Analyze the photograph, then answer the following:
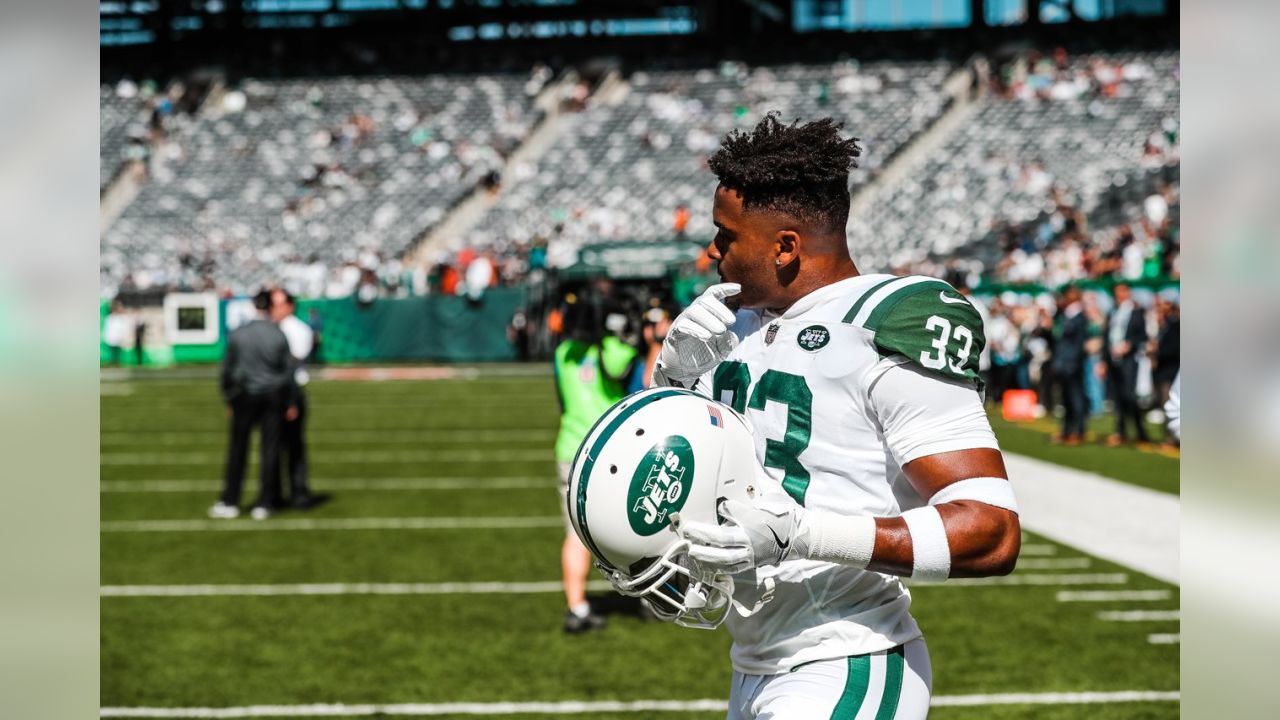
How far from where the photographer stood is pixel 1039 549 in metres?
9.70

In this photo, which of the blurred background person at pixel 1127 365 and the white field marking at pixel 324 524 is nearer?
the white field marking at pixel 324 524

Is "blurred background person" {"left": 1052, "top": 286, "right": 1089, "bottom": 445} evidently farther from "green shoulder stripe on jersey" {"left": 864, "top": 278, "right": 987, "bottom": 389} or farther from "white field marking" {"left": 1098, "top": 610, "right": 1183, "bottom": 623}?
"green shoulder stripe on jersey" {"left": 864, "top": 278, "right": 987, "bottom": 389}

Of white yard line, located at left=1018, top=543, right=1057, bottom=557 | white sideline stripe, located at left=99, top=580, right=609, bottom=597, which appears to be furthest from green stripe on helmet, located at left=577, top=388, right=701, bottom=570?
white yard line, located at left=1018, top=543, right=1057, bottom=557

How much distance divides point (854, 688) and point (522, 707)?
11.9 ft

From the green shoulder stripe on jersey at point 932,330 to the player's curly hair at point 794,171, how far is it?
0.26m

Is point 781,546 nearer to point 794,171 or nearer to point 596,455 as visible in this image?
point 596,455

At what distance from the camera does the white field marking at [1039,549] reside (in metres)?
9.56

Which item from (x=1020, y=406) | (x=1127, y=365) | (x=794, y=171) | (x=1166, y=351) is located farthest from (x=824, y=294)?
(x=1020, y=406)

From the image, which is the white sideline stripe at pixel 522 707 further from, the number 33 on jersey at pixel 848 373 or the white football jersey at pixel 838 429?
the number 33 on jersey at pixel 848 373

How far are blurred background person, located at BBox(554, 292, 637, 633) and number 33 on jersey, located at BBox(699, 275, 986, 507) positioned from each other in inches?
181

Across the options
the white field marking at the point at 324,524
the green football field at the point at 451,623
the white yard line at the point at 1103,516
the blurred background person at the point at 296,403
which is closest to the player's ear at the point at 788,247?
the green football field at the point at 451,623

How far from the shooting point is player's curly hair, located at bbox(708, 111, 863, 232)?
2830 mm

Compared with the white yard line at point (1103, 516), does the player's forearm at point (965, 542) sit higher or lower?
higher
